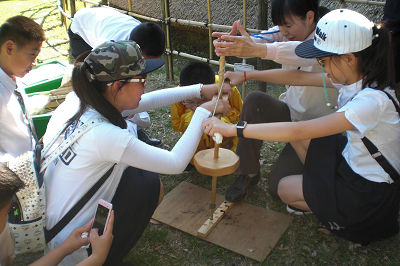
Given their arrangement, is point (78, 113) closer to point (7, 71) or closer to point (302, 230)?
point (7, 71)

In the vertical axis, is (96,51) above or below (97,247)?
above

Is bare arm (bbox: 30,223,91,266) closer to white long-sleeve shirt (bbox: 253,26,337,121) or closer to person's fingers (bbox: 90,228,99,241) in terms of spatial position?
person's fingers (bbox: 90,228,99,241)

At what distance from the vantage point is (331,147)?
7.16ft

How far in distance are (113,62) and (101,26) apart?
1.95m

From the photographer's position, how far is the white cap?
5.78ft

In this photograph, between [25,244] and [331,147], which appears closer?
[25,244]

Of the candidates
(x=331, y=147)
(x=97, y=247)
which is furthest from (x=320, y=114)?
(x=97, y=247)

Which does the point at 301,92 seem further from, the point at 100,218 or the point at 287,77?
the point at 100,218

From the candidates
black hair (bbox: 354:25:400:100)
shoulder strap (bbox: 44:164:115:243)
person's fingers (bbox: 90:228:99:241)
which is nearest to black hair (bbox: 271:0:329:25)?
black hair (bbox: 354:25:400:100)

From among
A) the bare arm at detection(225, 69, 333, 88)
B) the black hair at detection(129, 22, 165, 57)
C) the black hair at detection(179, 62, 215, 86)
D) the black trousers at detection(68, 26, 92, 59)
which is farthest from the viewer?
the black trousers at detection(68, 26, 92, 59)

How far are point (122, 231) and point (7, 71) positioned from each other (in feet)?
4.69

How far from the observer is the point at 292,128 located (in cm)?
191

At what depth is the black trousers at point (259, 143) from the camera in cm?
252

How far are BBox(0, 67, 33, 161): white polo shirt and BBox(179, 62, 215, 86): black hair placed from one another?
1314 mm
